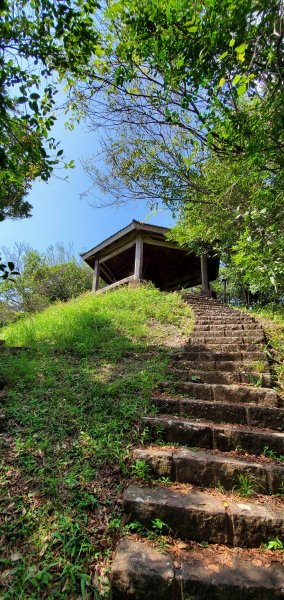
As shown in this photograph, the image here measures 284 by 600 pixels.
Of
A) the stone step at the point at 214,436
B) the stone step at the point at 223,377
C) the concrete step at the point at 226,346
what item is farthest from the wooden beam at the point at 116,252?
the stone step at the point at 214,436

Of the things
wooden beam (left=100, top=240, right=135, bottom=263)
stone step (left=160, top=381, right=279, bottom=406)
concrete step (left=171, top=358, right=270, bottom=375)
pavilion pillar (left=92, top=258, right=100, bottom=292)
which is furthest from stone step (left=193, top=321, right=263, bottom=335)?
pavilion pillar (left=92, top=258, right=100, bottom=292)

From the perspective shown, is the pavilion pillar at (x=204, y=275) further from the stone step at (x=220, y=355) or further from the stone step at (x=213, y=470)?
the stone step at (x=213, y=470)

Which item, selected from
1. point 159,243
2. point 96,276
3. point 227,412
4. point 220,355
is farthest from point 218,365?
point 96,276

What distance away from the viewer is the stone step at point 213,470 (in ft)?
7.81

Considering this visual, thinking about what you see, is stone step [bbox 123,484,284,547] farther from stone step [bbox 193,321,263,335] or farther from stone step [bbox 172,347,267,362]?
stone step [bbox 193,321,263,335]

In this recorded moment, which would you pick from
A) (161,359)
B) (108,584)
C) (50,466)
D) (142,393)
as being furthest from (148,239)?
(108,584)

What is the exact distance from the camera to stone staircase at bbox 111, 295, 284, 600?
1.68m

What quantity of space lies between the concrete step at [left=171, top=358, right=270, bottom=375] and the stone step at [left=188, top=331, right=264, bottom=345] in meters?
0.81

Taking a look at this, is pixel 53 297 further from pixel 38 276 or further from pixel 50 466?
pixel 50 466

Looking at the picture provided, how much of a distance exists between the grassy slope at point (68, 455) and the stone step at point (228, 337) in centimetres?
62

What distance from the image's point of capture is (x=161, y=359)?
15.5 feet

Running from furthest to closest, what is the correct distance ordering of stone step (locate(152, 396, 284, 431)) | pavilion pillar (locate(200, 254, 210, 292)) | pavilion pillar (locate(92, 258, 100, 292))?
pavilion pillar (locate(92, 258, 100, 292))
pavilion pillar (locate(200, 254, 210, 292))
stone step (locate(152, 396, 284, 431))

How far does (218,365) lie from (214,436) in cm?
164

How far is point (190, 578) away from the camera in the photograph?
1685 millimetres
